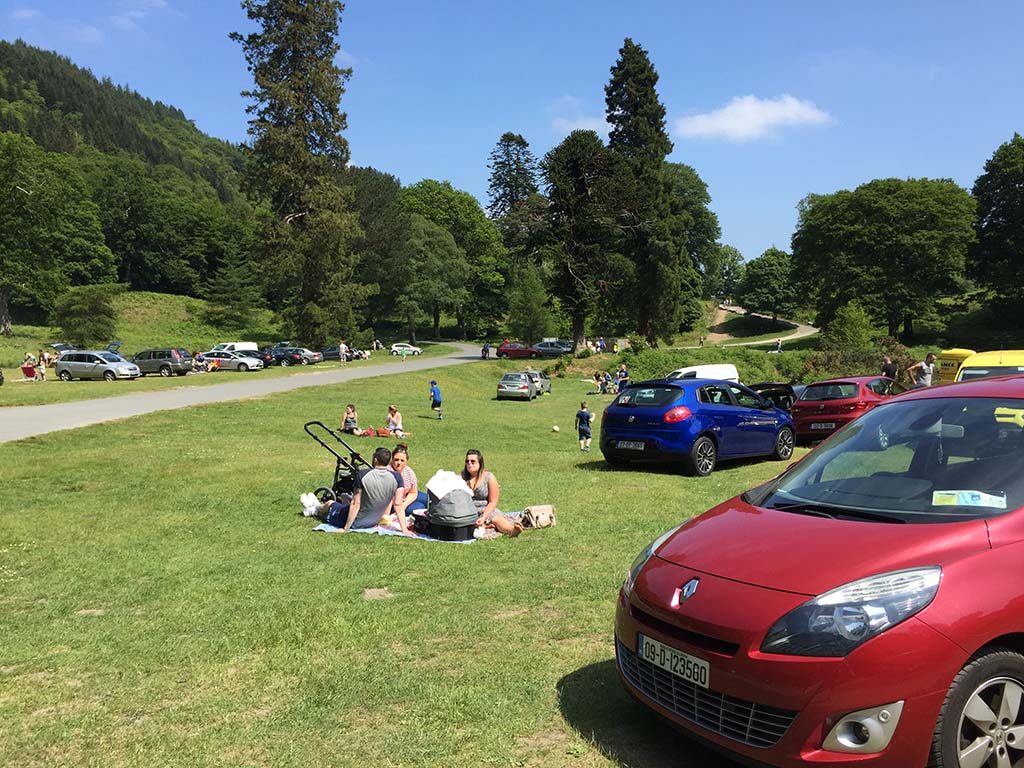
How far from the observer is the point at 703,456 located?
39.4ft

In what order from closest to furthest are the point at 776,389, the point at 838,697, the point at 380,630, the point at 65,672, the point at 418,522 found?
the point at 838,697
the point at 65,672
the point at 380,630
the point at 418,522
the point at 776,389

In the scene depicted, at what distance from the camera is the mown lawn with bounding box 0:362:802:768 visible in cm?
349

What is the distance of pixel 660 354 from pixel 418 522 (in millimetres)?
42870

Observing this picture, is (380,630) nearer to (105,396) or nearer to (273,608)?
(273,608)

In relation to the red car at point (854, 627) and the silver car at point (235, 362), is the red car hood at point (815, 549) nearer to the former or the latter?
the red car at point (854, 627)

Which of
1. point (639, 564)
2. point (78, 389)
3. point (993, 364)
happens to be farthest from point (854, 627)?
point (78, 389)

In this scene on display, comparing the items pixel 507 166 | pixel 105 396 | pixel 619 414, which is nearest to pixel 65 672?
pixel 619 414

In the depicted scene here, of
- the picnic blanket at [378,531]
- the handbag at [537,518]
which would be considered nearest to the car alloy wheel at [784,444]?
the handbag at [537,518]

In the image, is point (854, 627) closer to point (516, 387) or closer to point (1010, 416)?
point (1010, 416)

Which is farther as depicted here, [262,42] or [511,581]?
[262,42]

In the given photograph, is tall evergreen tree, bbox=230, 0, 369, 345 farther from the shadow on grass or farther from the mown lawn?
the shadow on grass

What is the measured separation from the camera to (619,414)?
12.6 m

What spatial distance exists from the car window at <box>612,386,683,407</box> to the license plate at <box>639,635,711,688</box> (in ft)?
29.9

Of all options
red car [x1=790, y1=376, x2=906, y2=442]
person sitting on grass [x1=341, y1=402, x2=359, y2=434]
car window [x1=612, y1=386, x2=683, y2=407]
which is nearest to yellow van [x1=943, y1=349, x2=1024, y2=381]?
red car [x1=790, y1=376, x2=906, y2=442]
